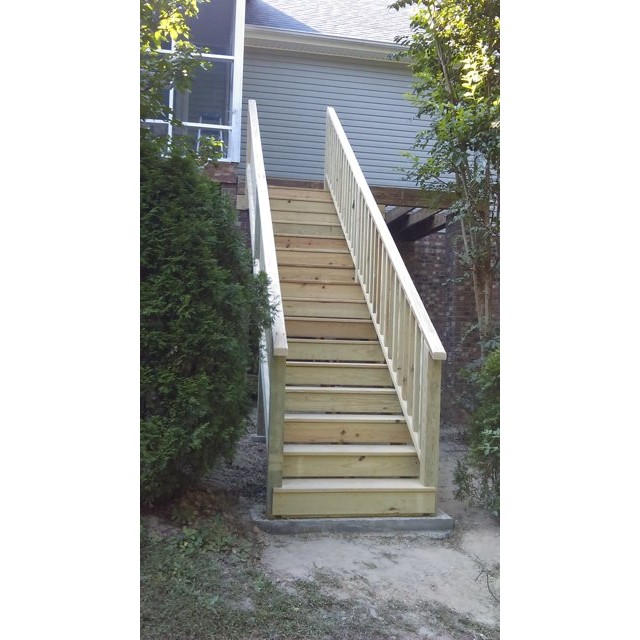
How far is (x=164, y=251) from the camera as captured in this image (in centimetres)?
315

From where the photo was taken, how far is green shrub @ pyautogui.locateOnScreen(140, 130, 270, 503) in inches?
122

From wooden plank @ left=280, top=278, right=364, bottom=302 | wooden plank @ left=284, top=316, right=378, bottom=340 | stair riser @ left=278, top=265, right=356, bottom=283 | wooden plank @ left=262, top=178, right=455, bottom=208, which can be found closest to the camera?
wooden plank @ left=284, top=316, right=378, bottom=340

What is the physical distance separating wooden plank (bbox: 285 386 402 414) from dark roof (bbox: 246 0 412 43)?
6493mm

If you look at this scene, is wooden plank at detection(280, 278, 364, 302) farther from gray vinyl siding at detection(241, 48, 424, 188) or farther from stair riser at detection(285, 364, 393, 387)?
gray vinyl siding at detection(241, 48, 424, 188)

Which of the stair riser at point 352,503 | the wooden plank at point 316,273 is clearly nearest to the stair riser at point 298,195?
the wooden plank at point 316,273

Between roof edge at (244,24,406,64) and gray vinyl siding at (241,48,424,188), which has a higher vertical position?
roof edge at (244,24,406,64)

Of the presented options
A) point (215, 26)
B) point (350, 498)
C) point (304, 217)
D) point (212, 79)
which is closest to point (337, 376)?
point (350, 498)

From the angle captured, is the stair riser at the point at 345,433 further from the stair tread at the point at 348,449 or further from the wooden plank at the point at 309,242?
the wooden plank at the point at 309,242

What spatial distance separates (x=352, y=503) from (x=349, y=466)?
25 cm

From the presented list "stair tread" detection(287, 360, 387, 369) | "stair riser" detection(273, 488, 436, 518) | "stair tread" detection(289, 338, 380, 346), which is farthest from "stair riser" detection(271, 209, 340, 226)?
"stair riser" detection(273, 488, 436, 518)

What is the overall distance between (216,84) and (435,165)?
5.68 m
